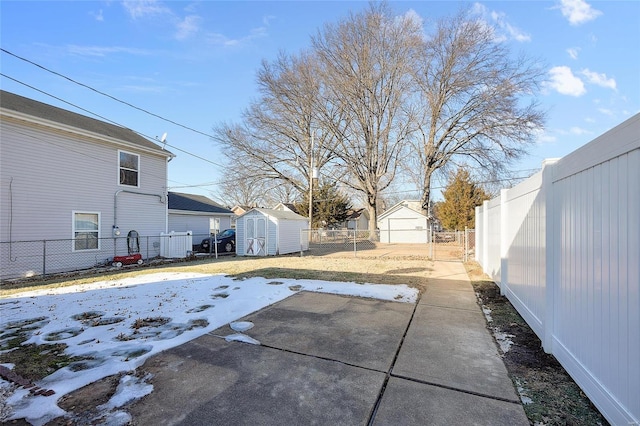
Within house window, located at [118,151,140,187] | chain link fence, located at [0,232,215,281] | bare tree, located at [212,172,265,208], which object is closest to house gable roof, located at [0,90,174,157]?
house window, located at [118,151,140,187]

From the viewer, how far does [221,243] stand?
17.1m

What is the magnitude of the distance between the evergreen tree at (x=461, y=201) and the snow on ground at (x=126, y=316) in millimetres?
16305

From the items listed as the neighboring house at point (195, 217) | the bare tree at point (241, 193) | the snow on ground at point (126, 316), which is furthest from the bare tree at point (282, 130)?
the snow on ground at point (126, 316)

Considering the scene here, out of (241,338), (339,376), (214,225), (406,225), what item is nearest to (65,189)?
(214,225)

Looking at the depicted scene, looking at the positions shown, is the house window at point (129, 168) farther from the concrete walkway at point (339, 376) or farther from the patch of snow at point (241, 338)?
the patch of snow at point (241, 338)

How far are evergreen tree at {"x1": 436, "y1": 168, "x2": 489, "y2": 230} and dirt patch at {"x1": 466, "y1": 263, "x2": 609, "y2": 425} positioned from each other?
17.8 meters

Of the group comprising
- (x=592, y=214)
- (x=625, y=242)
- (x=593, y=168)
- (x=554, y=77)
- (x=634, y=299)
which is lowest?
(x=634, y=299)

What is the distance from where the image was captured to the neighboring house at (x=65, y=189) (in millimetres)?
9125

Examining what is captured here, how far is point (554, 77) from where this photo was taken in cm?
2089

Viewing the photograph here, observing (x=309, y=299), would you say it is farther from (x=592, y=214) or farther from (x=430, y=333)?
(x=592, y=214)

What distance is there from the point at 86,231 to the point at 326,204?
1870cm

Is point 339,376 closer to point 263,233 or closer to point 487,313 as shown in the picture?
point 487,313

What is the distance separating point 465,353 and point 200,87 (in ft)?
46.9

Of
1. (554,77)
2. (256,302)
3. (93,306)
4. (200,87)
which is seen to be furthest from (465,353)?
(554,77)
